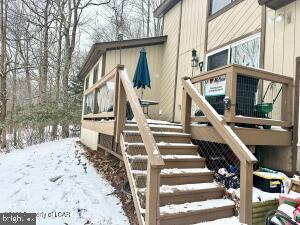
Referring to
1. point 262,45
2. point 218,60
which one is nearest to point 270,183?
point 262,45

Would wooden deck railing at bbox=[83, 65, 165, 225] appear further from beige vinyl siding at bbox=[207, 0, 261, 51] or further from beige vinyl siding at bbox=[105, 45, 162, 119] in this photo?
beige vinyl siding at bbox=[207, 0, 261, 51]

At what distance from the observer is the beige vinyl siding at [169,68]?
10.3 m

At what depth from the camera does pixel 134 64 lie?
34.2ft

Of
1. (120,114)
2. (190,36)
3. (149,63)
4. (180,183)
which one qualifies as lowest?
(180,183)

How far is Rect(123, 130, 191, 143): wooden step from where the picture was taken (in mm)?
5266

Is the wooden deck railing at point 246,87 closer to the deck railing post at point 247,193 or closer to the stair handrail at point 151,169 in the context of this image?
the deck railing post at point 247,193

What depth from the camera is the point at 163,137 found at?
17.9 ft

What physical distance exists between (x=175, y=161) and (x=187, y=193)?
72cm

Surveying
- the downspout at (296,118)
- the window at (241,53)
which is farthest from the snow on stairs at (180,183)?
the window at (241,53)

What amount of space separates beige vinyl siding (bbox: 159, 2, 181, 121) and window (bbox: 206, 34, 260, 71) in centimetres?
240

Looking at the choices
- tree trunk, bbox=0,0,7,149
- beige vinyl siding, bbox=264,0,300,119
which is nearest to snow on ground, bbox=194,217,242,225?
beige vinyl siding, bbox=264,0,300,119

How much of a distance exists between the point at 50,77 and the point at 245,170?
21.1 metres

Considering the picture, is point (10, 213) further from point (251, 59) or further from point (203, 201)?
point (251, 59)

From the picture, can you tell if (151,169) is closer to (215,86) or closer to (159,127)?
(159,127)
